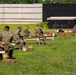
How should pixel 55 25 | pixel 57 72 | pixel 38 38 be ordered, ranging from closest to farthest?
pixel 57 72 < pixel 38 38 < pixel 55 25

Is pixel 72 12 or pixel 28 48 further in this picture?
pixel 72 12

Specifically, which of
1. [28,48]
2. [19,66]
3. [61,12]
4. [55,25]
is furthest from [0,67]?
[61,12]

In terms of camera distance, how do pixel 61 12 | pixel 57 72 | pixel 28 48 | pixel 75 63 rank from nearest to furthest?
pixel 57 72 → pixel 75 63 → pixel 28 48 → pixel 61 12

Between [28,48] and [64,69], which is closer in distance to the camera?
[64,69]

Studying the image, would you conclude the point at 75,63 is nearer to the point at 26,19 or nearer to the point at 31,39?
the point at 31,39

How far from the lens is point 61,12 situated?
65.4 meters

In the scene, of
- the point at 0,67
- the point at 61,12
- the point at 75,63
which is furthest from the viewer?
the point at 61,12

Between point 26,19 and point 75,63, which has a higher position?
point 75,63

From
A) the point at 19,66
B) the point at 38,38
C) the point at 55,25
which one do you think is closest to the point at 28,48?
the point at 38,38

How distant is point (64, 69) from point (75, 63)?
1801 mm

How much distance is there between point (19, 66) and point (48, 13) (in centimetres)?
5168

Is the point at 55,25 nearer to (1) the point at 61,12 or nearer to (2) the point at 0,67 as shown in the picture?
(1) the point at 61,12

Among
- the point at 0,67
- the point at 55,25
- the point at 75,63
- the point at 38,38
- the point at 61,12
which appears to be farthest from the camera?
the point at 61,12

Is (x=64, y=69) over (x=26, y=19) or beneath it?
over
